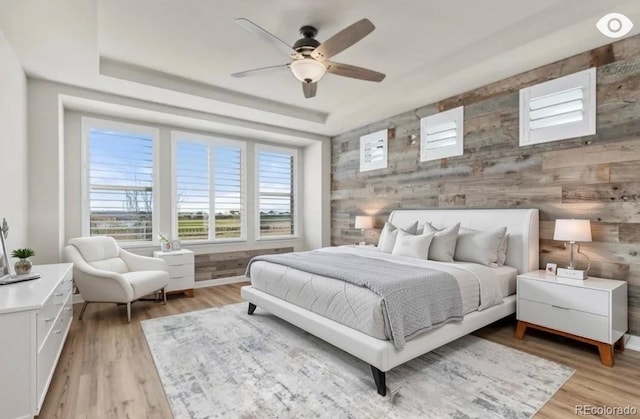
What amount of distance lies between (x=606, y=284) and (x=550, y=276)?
41cm

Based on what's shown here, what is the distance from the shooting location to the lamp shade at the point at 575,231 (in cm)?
284

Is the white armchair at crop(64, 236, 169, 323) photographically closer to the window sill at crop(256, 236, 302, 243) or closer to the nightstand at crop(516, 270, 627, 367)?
the window sill at crop(256, 236, 302, 243)

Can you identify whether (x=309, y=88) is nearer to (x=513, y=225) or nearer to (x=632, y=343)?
(x=513, y=225)

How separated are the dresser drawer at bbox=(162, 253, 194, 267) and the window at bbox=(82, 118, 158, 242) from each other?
647mm

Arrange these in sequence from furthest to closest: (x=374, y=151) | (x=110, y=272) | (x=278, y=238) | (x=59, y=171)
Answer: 1. (x=278, y=238)
2. (x=374, y=151)
3. (x=59, y=171)
4. (x=110, y=272)

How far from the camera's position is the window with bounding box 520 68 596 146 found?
3102 mm

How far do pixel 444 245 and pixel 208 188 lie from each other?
3.91m

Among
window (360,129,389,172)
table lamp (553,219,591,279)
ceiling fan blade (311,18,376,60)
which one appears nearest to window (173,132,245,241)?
window (360,129,389,172)

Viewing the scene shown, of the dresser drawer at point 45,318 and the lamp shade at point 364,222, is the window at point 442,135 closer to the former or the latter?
the lamp shade at point 364,222

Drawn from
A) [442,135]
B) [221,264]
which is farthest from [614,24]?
[221,264]

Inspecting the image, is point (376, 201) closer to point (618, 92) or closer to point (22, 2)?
point (618, 92)

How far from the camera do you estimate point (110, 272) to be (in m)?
3.68

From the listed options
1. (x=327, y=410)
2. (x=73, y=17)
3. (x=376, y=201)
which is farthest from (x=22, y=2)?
(x=376, y=201)

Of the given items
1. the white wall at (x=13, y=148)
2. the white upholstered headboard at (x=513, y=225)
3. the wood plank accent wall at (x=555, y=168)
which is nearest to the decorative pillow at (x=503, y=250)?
the white upholstered headboard at (x=513, y=225)
